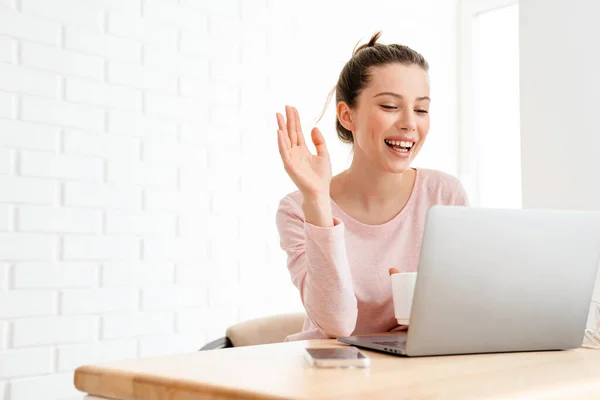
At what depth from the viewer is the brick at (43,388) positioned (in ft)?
6.93

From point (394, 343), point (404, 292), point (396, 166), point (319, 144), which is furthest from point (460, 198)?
point (394, 343)

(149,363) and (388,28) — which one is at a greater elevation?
(388,28)

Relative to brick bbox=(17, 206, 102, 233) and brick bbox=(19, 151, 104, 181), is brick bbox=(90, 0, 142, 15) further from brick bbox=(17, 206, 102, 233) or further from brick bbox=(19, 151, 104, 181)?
brick bbox=(17, 206, 102, 233)

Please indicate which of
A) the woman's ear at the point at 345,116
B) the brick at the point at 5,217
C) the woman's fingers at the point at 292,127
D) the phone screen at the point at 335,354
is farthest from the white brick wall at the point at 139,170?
the phone screen at the point at 335,354

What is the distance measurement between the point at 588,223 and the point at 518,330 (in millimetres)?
177

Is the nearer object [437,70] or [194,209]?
[194,209]

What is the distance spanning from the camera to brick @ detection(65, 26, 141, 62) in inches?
91.2

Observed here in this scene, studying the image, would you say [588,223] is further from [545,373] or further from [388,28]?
[388,28]

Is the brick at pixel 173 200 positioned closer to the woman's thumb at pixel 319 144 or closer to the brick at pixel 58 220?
the brick at pixel 58 220

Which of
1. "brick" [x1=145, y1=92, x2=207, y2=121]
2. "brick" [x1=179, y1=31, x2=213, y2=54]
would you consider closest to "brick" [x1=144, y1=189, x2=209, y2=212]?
"brick" [x1=145, y1=92, x2=207, y2=121]

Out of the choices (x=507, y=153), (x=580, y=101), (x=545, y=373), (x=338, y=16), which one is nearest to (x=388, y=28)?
(x=338, y=16)

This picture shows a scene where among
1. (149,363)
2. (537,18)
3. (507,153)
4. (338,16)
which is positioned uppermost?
(338,16)

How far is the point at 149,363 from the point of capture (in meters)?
0.85

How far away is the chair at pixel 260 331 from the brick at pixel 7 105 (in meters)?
0.96
